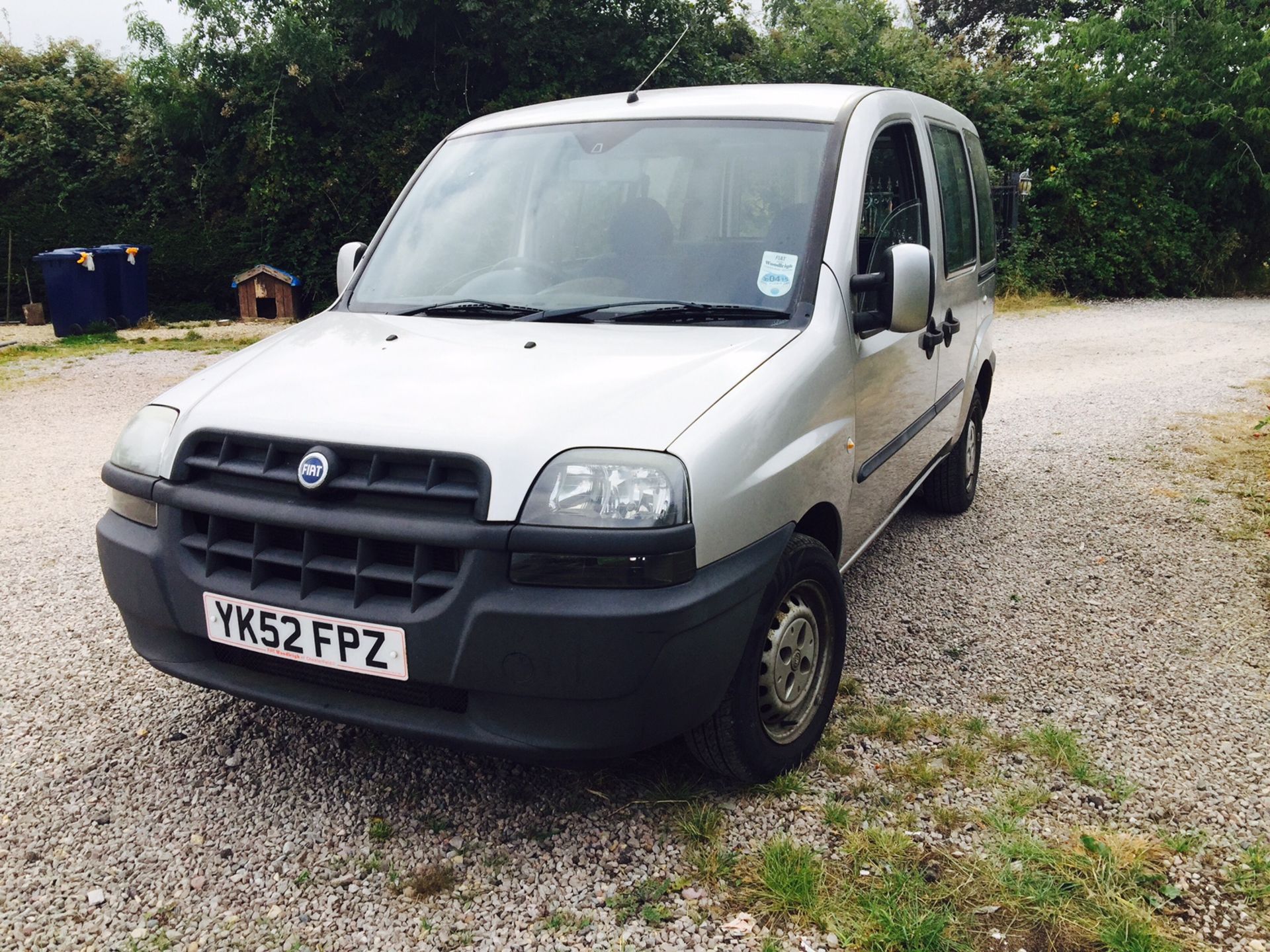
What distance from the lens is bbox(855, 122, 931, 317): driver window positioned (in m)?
3.33

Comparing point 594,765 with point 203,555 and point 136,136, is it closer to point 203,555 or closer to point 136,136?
point 203,555

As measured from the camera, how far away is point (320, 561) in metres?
2.39

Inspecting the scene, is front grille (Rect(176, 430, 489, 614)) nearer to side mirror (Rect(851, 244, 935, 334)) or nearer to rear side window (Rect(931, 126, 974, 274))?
side mirror (Rect(851, 244, 935, 334))

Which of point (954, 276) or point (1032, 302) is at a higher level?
point (954, 276)

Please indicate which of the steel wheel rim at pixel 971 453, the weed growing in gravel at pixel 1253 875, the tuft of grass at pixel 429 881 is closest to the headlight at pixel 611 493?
the tuft of grass at pixel 429 881

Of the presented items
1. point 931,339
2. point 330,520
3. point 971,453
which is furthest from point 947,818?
point 971,453

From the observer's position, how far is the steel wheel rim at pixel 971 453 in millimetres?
5484

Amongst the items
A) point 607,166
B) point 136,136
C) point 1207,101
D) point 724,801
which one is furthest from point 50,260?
point 1207,101

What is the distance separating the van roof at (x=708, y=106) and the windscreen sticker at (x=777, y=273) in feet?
2.00

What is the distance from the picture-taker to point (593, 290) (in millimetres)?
3172

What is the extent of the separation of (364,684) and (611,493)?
0.78 m

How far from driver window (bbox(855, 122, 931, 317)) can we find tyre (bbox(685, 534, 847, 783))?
92cm

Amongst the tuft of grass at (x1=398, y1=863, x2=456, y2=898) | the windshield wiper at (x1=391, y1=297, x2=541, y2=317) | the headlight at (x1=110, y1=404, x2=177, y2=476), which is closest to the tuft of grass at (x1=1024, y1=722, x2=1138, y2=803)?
the tuft of grass at (x1=398, y1=863, x2=456, y2=898)

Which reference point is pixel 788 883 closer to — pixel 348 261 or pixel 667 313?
pixel 667 313
